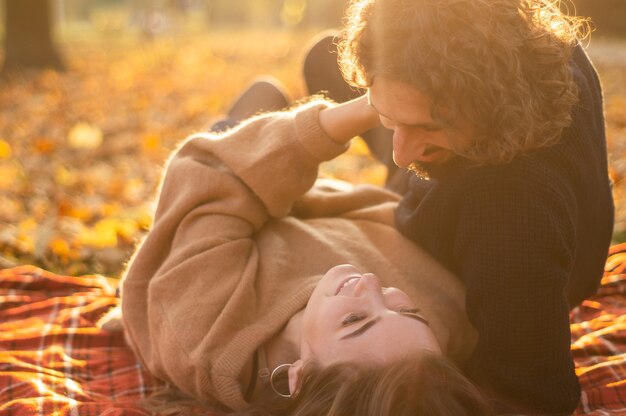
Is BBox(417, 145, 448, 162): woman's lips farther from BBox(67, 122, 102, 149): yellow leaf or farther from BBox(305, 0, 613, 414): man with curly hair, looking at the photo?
BBox(67, 122, 102, 149): yellow leaf

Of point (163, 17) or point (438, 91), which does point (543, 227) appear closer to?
point (438, 91)

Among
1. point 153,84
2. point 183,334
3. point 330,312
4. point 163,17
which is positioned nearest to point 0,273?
point 183,334

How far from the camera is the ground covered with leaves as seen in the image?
3.81 m

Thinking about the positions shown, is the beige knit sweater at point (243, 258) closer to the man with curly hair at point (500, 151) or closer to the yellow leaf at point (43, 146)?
the man with curly hair at point (500, 151)

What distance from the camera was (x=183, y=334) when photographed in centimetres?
215

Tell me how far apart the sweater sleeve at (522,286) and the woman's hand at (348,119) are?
1.45 feet

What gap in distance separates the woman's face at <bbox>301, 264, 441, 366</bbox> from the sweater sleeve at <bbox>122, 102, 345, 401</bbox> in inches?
12.4

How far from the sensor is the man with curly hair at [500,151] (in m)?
1.69

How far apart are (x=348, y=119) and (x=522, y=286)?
756mm

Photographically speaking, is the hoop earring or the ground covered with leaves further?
the ground covered with leaves

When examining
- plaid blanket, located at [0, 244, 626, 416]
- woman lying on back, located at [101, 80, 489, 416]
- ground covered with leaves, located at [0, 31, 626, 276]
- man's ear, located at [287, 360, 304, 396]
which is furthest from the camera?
ground covered with leaves, located at [0, 31, 626, 276]

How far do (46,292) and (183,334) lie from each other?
1.25m

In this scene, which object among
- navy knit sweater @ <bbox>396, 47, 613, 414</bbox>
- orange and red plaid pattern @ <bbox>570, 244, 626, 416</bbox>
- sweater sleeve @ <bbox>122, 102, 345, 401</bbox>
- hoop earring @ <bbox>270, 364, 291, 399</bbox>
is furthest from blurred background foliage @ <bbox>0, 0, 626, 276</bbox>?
navy knit sweater @ <bbox>396, 47, 613, 414</bbox>

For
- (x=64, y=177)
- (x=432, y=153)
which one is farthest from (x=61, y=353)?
(x=64, y=177)
